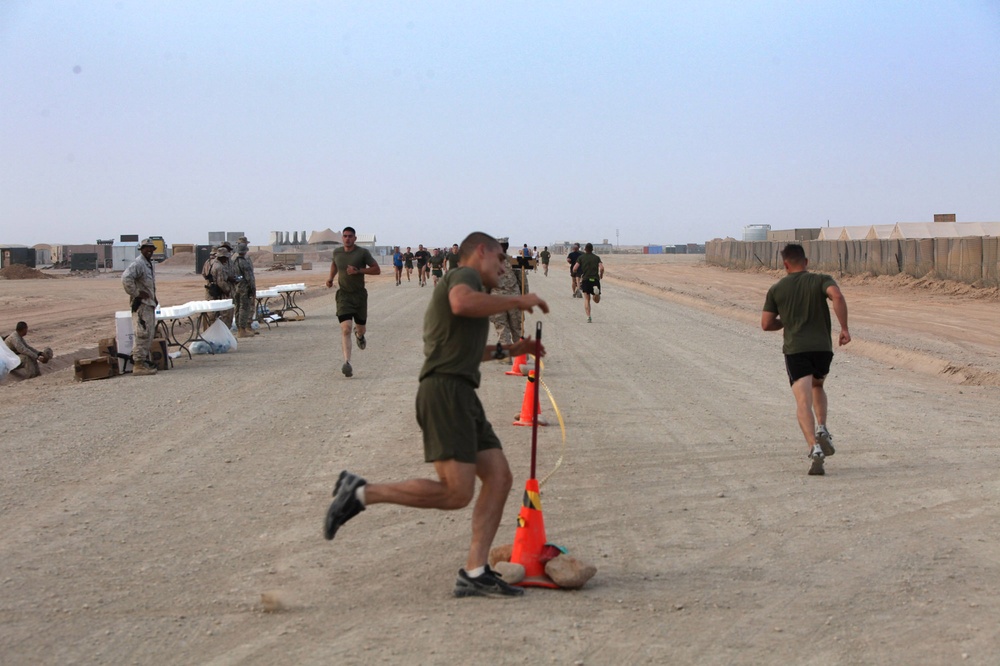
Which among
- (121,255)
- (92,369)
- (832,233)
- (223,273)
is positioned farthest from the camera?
(121,255)

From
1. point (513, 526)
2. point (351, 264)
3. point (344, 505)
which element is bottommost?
point (513, 526)

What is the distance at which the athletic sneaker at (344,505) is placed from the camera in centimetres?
523

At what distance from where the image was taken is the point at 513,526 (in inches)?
265

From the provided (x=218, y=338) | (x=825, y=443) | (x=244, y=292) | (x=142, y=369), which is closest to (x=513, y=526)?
(x=825, y=443)

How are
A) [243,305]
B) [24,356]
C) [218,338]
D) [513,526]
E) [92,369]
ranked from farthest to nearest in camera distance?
[243,305], [218,338], [24,356], [92,369], [513,526]

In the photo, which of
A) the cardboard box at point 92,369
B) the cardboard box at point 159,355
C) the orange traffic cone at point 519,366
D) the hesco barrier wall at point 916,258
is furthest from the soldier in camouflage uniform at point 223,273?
the hesco barrier wall at point 916,258

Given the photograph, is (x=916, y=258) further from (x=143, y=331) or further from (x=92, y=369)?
(x=92, y=369)

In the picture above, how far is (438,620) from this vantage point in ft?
A: 16.4

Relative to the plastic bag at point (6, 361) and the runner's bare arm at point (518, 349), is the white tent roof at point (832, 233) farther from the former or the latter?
the runner's bare arm at point (518, 349)

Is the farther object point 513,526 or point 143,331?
point 143,331

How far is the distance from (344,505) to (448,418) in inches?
28.0

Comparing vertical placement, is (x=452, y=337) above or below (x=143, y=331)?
above

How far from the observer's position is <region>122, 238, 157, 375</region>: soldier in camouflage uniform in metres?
14.5

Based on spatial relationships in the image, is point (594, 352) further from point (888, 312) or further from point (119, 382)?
point (888, 312)
